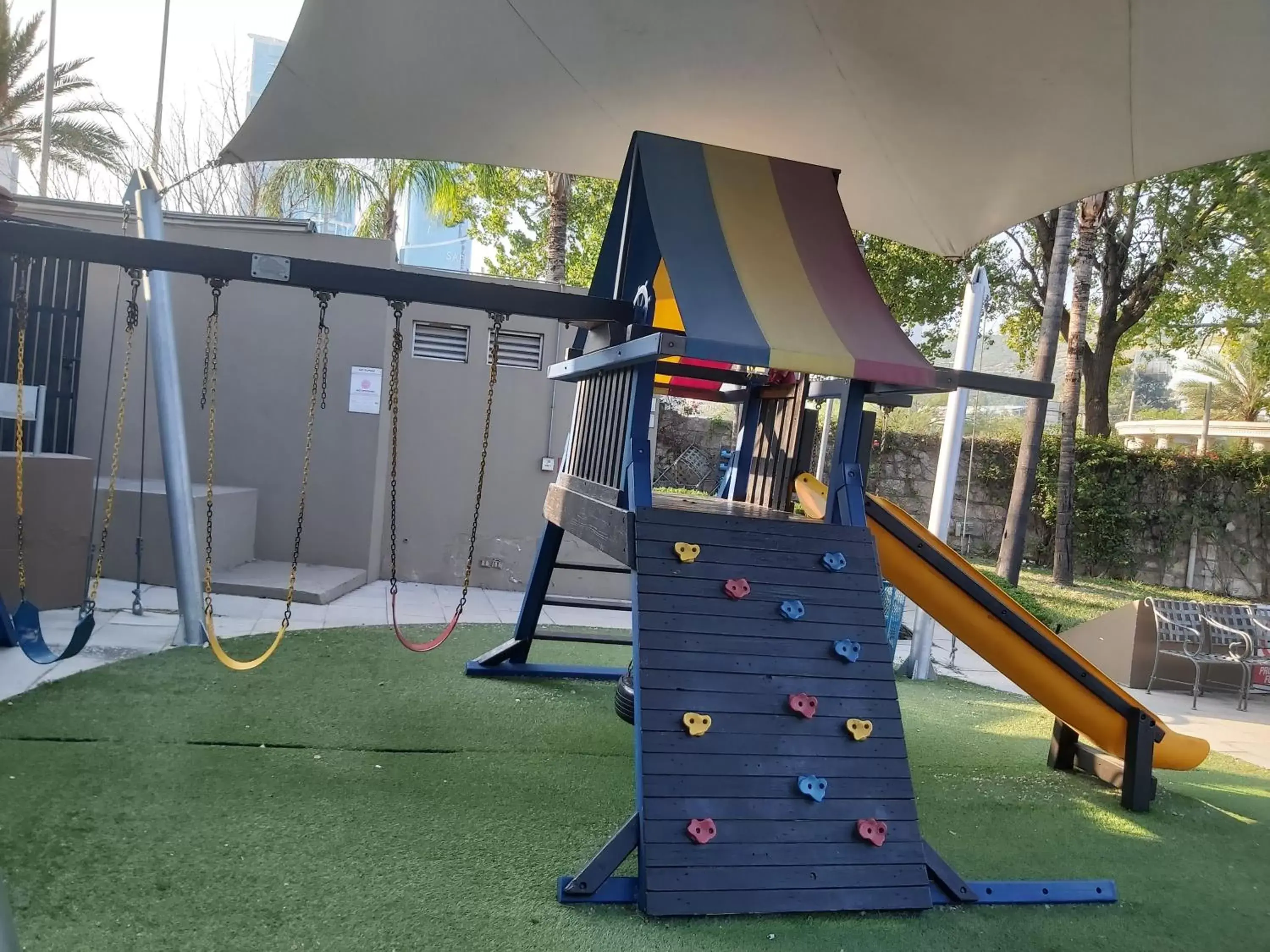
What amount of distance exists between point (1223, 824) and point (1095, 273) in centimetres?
1437

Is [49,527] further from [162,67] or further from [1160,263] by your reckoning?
[162,67]

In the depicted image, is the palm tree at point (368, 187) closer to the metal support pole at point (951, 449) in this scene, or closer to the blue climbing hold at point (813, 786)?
the metal support pole at point (951, 449)

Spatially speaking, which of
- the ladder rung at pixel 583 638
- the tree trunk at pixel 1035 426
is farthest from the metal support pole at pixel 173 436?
A: the tree trunk at pixel 1035 426

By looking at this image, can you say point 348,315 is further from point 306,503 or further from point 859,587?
point 859,587

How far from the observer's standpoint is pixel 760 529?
11.8ft

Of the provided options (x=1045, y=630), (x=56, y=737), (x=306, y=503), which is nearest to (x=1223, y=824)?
(x=1045, y=630)

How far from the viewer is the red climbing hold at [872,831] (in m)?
3.11

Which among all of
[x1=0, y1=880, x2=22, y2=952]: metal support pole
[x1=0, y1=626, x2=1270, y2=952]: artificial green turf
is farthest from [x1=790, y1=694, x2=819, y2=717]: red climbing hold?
[x1=0, y1=880, x2=22, y2=952]: metal support pole

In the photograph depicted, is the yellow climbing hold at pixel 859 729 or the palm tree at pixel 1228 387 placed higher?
the palm tree at pixel 1228 387

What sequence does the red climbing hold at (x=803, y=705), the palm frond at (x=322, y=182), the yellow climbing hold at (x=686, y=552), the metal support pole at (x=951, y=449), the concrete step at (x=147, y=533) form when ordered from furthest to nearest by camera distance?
the palm frond at (x=322, y=182), the concrete step at (x=147, y=533), the metal support pole at (x=951, y=449), the yellow climbing hold at (x=686, y=552), the red climbing hold at (x=803, y=705)

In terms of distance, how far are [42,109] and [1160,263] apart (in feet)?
77.7

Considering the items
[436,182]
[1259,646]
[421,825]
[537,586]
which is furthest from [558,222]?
[421,825]

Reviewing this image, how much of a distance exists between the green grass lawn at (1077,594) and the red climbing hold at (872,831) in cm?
767

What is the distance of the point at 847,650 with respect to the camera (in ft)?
11.1
